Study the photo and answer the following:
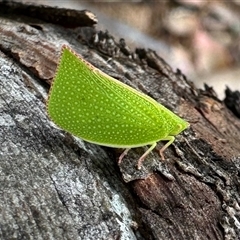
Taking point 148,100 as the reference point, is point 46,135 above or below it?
below

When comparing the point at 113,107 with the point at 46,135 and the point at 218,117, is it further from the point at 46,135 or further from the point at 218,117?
the point at 218,117

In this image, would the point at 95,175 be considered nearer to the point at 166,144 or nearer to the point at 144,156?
the point at 144,156

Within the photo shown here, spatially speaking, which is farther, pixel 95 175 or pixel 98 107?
pixel 98 107

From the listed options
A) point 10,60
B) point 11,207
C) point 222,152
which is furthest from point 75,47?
point 11,207

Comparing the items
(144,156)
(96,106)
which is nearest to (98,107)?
(96,106)

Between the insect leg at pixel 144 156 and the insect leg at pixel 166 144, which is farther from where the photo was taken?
the insect leg at pixel 166 144
